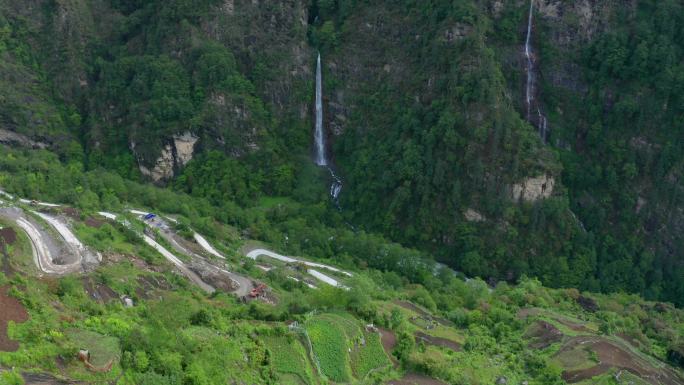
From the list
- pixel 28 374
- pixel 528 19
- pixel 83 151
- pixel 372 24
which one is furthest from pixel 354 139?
pixel 28 374

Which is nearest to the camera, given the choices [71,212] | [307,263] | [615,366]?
[615,366]

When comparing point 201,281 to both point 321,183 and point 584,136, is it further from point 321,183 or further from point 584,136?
point 584,136

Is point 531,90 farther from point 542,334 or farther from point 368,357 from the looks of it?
point 368,357

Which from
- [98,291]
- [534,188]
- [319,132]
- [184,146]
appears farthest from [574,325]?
[184,146]

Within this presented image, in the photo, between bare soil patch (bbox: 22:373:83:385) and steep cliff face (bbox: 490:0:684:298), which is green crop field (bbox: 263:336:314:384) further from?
steep cliff face (bbox: 490:0:684:298)

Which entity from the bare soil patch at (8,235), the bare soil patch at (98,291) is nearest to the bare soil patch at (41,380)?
the bare soil patch at (98,291)

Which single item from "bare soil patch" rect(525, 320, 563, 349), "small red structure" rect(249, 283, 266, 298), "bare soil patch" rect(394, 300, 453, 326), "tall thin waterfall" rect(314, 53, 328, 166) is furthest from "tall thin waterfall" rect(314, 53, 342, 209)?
"bare soil patch" rect(525, 320, 563, 349)
